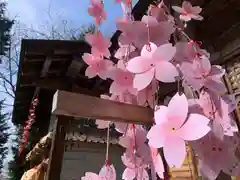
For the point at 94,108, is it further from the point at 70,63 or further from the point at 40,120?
the point at 40,120

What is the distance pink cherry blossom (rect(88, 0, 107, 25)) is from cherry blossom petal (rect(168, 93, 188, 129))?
1.87 feet

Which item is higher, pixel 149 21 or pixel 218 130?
pixel 149 21

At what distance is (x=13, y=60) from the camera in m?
10.1

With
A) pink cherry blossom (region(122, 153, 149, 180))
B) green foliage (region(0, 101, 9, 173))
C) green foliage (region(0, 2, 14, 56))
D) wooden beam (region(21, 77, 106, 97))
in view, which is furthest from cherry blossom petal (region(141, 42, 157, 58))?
green foliage (region(0, 2, 14, 56))

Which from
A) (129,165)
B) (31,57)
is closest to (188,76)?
(129,165)

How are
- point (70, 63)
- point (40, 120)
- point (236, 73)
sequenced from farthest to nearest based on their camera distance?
point (40, 120) → point (70, 63) → point (236, 73)

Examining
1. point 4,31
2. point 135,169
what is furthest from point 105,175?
point 4,31

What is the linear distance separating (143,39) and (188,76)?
18 cm

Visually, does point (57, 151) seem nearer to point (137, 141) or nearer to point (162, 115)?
Answer: point (137, 141)

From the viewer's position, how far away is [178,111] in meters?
0.40

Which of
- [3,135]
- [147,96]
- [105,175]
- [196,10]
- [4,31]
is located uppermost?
[4,31]

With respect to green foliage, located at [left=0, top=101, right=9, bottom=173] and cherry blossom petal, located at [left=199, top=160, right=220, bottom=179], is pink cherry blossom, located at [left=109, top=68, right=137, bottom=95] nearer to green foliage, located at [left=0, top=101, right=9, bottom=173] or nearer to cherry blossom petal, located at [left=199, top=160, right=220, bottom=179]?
cherry blossom petal, located at [left=199, top=160, right=220, bottom=179]

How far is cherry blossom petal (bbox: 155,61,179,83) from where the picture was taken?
1.55 ft

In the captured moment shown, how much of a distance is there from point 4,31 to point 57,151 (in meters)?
10.9
